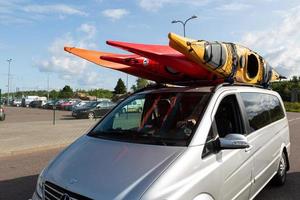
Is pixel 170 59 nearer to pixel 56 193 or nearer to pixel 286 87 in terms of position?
pixel 56 193

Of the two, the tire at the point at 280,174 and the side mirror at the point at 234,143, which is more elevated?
the side mirror at the point at 234,143

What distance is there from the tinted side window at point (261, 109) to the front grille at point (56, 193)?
2.73m

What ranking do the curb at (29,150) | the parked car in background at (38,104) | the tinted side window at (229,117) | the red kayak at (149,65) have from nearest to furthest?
the tinted side window at (229,117) → the red kayak at (149,65) → the curb at (29,150) → the parked car in background at (38,104)

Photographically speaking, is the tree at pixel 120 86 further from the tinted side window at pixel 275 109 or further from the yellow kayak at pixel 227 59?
the yellow kayak at pixel 227 59

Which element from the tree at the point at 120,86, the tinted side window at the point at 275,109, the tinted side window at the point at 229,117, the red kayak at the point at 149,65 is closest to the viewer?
the tinted side window at the point at 229,117

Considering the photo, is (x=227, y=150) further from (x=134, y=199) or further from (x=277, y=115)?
(x=277, y=115)

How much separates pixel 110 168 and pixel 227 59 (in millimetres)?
2570

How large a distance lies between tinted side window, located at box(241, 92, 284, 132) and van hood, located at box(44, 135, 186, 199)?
6.09 feet

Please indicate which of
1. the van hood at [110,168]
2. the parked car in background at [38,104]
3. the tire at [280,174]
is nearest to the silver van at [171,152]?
the van hood at [110,168]

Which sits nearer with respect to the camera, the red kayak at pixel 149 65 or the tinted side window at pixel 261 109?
the tinted side window at pixel 261 109

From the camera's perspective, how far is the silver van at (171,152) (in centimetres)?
350

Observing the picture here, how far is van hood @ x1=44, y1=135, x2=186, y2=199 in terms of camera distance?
3.38 metres

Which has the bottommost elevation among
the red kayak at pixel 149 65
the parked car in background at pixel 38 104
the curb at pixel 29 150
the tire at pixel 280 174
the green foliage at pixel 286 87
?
the curb at pixel 29 150

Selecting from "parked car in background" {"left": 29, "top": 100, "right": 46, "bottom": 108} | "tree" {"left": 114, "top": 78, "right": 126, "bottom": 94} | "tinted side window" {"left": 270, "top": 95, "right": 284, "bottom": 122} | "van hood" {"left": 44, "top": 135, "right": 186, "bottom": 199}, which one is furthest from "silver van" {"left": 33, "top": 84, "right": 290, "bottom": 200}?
"tree" {"left": 114, "top": 78, "right": 126, "bottom": 94}
